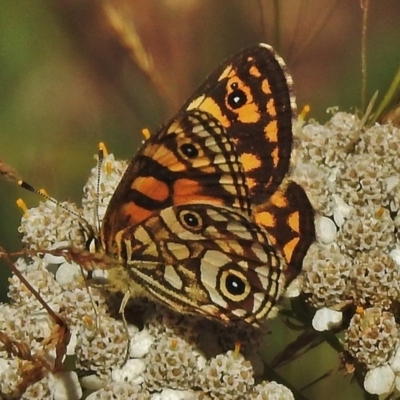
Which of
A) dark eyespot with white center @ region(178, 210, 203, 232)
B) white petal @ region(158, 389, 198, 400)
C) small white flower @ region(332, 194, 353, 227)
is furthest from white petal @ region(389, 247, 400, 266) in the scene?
white petal @ region(158, 389, 198, 400)

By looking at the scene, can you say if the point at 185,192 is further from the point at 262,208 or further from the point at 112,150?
the point at 112,150

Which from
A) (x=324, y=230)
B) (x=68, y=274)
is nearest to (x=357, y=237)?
(x=324, y=230)

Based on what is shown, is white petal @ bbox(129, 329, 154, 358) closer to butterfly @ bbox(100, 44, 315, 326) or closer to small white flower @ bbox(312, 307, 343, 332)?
butterfly @ bbox(100, 44, 315, 326)

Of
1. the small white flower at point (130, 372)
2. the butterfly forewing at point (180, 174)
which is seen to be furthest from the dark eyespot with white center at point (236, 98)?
the small white flower at point (130, 372)

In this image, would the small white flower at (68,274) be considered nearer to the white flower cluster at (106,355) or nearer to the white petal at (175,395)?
the white flower cluster at (106,355)

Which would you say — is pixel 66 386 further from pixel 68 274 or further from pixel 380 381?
pixel 380 381

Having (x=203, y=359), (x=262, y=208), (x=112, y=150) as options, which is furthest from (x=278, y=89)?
(x=112, y=150)
